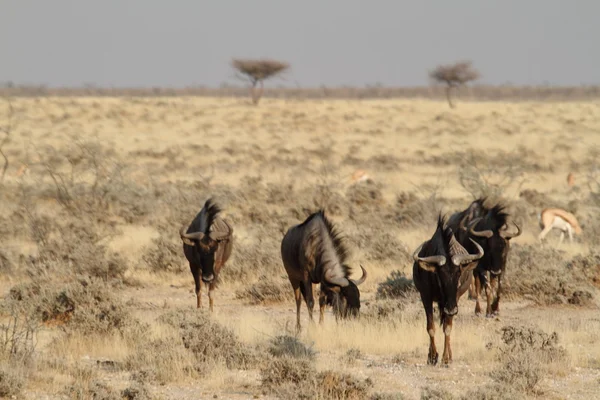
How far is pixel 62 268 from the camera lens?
14.1 m

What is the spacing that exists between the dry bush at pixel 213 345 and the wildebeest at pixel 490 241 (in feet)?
13.2

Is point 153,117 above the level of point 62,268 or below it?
above

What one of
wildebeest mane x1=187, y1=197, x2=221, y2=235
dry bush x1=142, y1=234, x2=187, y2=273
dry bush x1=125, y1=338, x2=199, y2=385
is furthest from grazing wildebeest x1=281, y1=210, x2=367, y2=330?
dry bush x1=142, y1=234, x2=187, y2=273

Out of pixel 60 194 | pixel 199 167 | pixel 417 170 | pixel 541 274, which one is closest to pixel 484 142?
pixel 417 170

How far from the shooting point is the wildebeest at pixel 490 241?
1206 cm

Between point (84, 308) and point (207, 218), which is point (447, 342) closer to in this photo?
point (84, 308)

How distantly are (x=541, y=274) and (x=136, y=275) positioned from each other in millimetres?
6479

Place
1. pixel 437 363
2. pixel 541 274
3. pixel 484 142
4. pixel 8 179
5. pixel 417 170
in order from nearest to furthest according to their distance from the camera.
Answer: pixel 437 363
pixel 541 274
pixel 8 179
pixel 417 170
pixel 484 142

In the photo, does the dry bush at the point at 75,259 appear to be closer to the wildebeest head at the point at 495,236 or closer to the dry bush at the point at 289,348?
the dry bush at the point at 289,348

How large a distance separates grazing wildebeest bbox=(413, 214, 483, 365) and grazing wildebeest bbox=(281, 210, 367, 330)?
137 cm

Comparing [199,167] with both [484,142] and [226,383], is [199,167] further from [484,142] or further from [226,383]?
[226,383]

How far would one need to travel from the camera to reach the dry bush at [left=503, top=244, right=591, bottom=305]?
13.1 m

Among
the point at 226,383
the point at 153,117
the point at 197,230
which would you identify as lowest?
the point at 226,383

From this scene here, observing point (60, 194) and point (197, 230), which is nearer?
point (197, 230)
